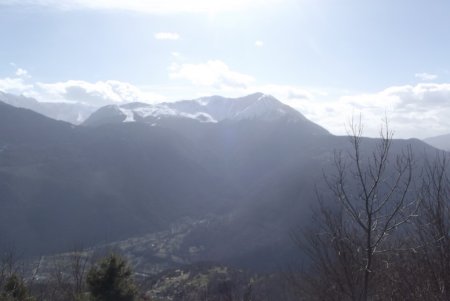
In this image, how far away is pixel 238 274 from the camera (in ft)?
522

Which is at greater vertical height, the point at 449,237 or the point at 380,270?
the point at 449,237

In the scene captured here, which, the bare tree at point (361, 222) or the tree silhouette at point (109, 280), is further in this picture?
the tree silhouette at point (109, 280)

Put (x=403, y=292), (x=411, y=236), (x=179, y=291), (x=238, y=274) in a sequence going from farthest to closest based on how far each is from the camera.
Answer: (x=238, y=274) → (x=179, y=291) → (x=411, y=236) → (x=403, y=292)

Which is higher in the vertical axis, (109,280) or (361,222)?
(361,222)

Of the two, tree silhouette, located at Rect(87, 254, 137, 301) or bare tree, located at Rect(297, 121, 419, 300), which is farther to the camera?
tree silhouette, located at Rect(87, 254, 137, 301)

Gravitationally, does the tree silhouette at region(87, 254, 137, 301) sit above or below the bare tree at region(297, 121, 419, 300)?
below

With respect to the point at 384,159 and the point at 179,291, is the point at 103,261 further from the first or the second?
the point at 179,291

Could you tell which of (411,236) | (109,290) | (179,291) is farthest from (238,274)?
(411,236)

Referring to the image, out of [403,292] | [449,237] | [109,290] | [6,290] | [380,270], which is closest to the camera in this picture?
[449,237]

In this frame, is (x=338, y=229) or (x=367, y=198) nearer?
(x=367, y=198)

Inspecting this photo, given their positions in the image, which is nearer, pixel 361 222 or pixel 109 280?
pixel 361 222

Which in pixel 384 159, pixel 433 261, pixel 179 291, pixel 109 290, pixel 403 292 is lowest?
pixel 179 291

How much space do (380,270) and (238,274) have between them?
151 metres

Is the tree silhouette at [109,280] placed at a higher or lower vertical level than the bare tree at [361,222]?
lower
